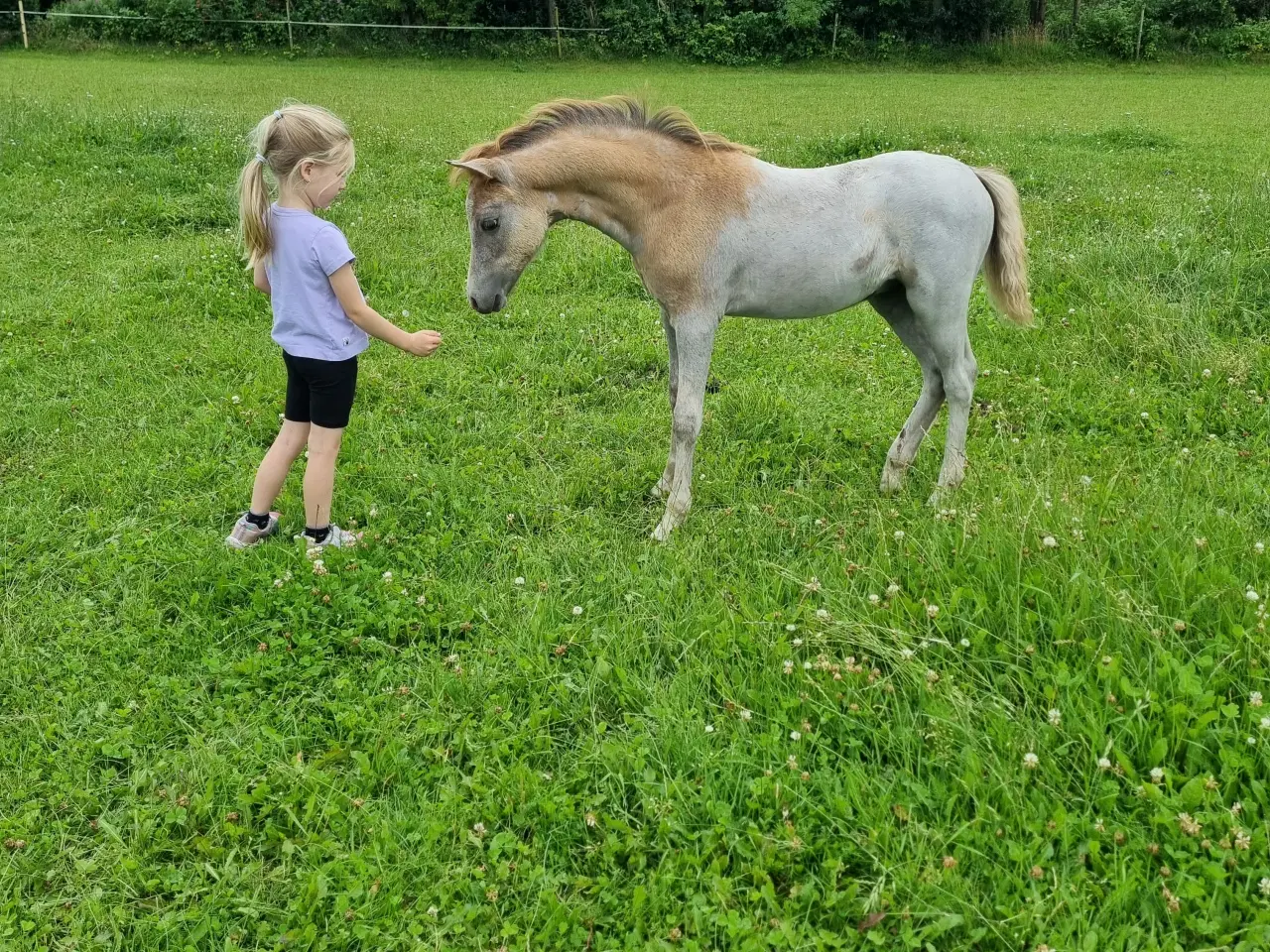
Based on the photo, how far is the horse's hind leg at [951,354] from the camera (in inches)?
173

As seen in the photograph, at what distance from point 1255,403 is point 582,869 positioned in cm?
502

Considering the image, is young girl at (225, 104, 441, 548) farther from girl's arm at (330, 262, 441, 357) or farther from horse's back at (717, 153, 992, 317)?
horse's back at (717, 153, 992, 317)

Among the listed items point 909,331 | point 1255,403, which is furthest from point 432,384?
point 1255,403

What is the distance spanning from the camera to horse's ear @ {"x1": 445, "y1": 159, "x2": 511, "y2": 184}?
148 inches

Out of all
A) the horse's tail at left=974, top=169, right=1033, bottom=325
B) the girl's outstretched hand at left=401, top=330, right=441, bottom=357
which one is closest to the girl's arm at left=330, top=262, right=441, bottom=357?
the girl's outstretched hand at left=401, top=330, right=441, bottom=357

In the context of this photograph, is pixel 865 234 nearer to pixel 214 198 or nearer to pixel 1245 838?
pixel 1245 838

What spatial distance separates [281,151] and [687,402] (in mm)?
2147

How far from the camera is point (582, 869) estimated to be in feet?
8.70

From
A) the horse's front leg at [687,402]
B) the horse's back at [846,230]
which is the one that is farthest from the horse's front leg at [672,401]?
the horse's back at [846,230]

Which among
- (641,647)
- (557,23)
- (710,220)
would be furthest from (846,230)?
(557,23)

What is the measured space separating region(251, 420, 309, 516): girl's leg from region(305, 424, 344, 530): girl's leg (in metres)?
0.09

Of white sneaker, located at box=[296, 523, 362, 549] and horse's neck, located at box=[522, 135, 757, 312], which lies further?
white sneaker, located at box=[296, 523, 362, 549]

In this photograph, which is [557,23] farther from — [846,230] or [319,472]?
[319,472]

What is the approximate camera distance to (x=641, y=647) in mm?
3447
